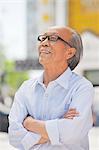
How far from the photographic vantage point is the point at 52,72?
1.86 m

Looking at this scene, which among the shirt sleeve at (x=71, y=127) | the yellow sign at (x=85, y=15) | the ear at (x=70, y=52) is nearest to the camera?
the shirt sleeve at (x=71, y=127)

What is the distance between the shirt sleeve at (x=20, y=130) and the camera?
1.79 metres

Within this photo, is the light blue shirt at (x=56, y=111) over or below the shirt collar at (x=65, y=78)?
below

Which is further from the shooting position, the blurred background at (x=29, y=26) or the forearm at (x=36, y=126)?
the blurred background at (x=29, y=26)

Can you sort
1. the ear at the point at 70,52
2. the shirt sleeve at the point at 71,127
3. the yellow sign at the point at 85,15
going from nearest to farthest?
the shirt sleeve at the point at 71,127
the ear at the point at 70,52
the yellow sign at the point at 85,15

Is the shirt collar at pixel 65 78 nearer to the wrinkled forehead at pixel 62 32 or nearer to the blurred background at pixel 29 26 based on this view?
the wrinkled forehead at pixel 62 32

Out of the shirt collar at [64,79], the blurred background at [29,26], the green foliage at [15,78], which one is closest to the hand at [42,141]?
the shirt collar at [64,79]

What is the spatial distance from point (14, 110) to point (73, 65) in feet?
1.14

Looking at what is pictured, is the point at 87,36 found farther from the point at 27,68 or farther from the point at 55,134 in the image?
the point at 55,134

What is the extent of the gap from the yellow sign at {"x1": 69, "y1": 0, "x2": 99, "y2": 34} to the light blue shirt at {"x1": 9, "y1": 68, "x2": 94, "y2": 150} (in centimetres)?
457

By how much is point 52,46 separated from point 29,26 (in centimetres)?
510

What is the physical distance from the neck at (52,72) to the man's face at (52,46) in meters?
0.04

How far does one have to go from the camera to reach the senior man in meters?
1.75

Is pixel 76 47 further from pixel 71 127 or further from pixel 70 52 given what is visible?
pixel 71 127
